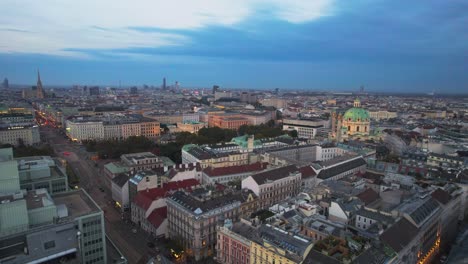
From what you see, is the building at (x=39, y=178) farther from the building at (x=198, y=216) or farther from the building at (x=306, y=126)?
the building at (x=306, y=126)

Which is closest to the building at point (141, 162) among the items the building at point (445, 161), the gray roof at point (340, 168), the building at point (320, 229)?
the gray roof at point (340, 168)

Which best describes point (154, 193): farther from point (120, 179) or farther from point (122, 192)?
point (120, 179)

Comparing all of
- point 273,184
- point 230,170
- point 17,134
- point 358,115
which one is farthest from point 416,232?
point 17,134

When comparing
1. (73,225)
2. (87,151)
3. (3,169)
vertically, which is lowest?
(87,151)

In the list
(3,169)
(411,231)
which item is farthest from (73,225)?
(411,231)

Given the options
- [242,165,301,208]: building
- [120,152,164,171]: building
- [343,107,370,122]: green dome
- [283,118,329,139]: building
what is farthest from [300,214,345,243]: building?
[283,118,329,139]: building

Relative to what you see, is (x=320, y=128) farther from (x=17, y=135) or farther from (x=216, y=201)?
(x=17, y=135)
